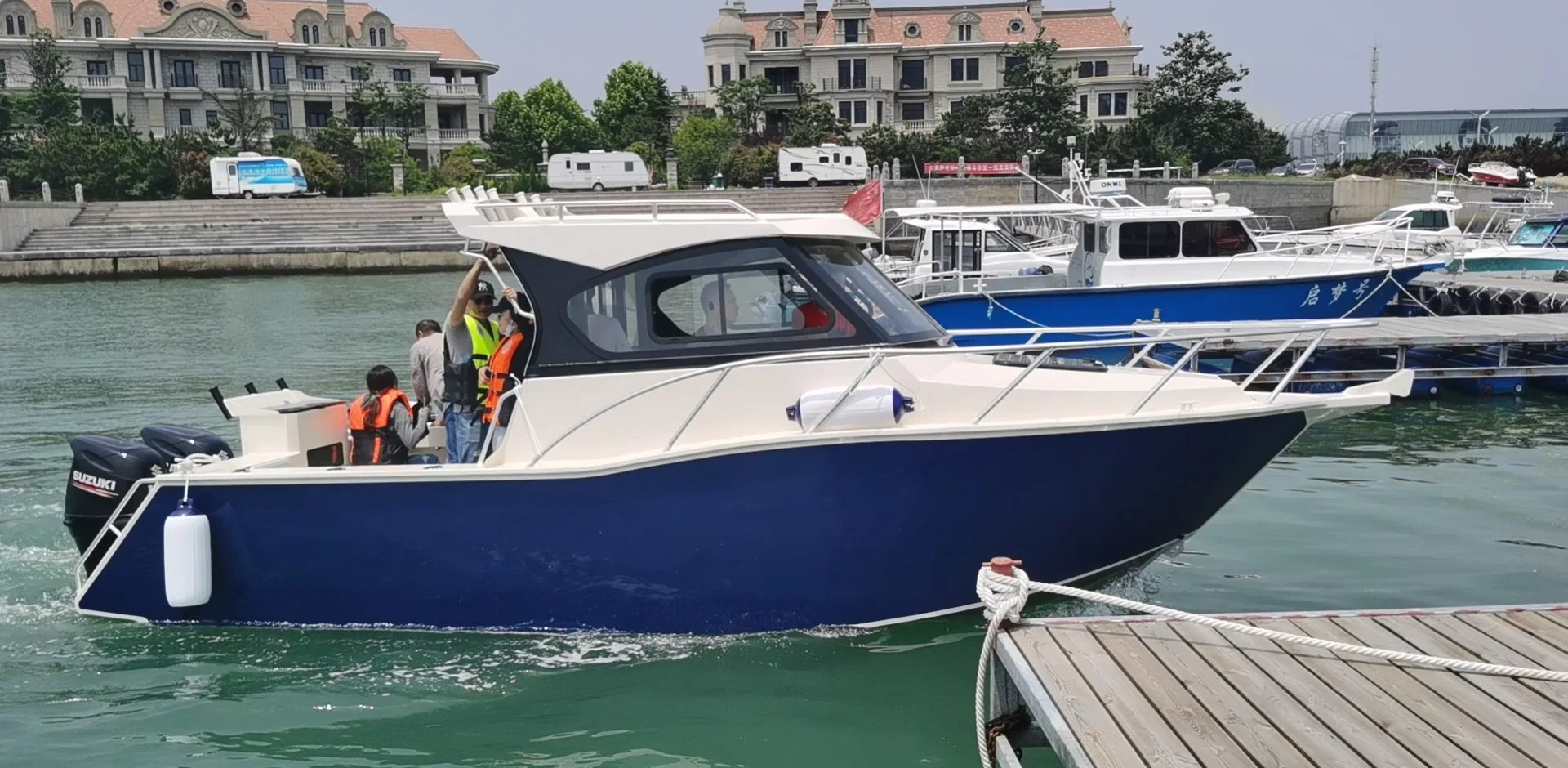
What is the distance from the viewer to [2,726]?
22.6 feet

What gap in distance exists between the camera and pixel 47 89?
2625 inches

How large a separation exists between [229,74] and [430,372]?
2951 inches

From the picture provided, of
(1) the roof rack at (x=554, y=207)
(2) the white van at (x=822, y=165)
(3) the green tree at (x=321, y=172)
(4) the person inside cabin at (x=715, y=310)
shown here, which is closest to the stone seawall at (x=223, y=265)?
(3) the green tree at (x=321, y=172)

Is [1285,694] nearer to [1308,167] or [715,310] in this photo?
[715,310]

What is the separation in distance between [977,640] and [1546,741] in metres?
3.48

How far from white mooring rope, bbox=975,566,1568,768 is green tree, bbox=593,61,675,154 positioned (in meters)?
70.5

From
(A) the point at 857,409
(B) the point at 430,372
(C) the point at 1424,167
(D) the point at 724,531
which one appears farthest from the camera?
(C) the point at 1424,167

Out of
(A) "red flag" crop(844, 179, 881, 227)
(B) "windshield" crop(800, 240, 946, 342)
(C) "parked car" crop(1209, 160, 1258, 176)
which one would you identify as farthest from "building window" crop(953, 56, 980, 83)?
(B) "windshield" crop(800, 240, 946, 342)

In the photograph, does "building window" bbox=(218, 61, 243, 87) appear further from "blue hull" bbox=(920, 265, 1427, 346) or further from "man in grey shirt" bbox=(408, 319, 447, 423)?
"man in grey shirt" bbox=(408, 319, 447, 423)

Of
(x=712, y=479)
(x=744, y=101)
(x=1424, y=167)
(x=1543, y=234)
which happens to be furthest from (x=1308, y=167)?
(x=712, y=479)

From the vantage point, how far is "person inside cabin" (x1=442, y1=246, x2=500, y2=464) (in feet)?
26.5

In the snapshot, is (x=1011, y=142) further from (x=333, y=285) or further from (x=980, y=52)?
(x=333, y=285)

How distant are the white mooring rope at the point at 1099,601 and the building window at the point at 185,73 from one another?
79.5m

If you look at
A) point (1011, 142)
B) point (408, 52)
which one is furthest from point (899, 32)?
point (408, 52)
